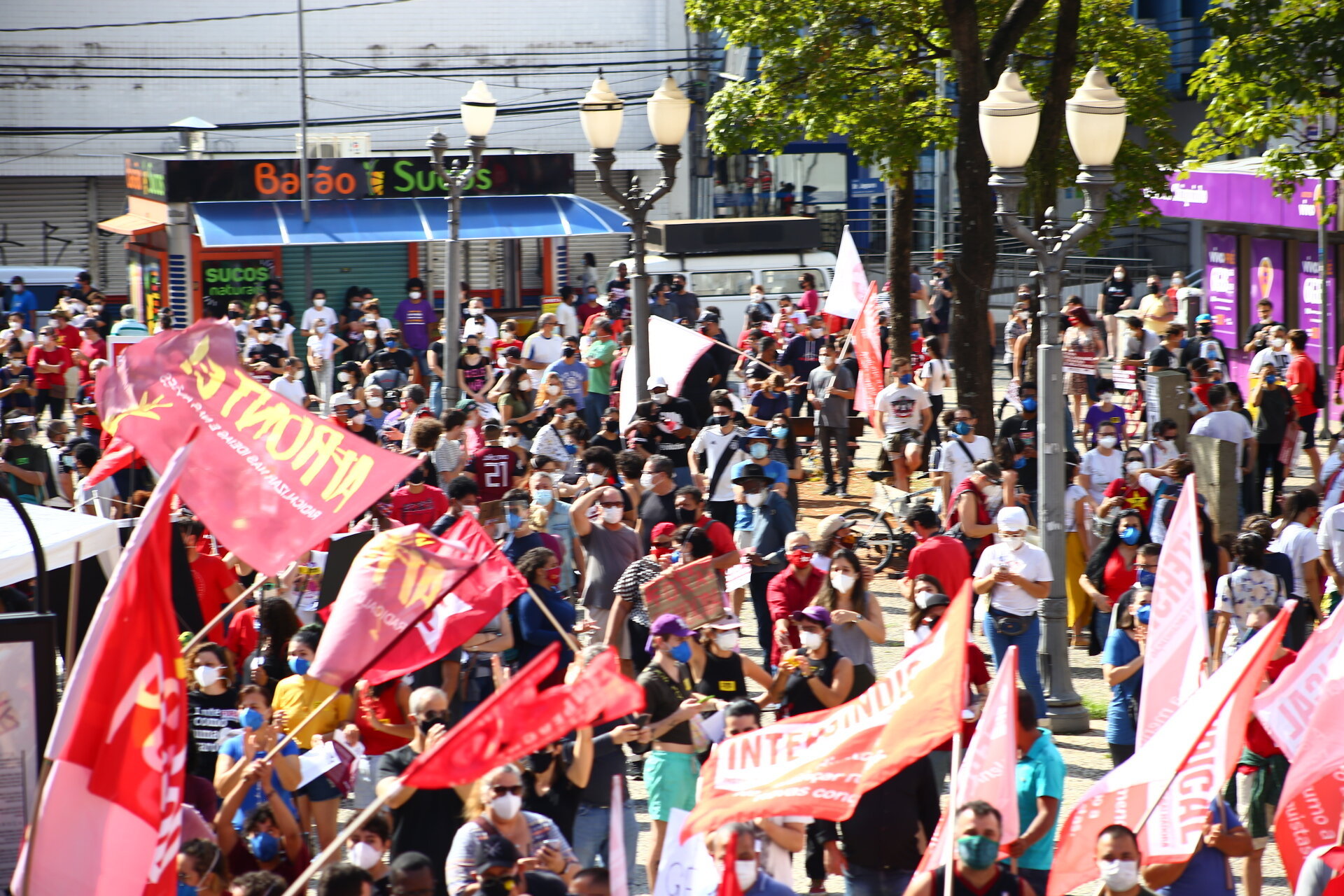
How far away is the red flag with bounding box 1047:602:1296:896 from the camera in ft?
20.7

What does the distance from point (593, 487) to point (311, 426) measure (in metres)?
3.99

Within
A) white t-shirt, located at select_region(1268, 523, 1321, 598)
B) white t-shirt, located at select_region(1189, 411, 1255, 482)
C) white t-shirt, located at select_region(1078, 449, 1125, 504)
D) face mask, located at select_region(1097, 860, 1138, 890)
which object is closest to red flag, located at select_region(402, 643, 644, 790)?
face mask, located at select_region(1097, 860, 1138, 890)

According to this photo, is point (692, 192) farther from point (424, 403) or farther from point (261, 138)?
point (424, 403)

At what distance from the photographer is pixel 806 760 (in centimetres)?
671

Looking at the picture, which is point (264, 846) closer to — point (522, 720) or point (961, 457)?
point (522, 720)

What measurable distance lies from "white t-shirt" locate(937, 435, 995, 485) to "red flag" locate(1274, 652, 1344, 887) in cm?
767

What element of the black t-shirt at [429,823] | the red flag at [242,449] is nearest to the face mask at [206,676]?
the red flag at [242,449]

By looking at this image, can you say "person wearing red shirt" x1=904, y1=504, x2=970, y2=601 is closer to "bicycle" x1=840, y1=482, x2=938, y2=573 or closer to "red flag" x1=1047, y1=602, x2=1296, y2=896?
"red flag" x1=1047, y1=602, x2=1296, y2=896

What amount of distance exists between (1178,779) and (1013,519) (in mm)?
3790

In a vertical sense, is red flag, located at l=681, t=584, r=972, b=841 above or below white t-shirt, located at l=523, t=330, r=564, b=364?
below

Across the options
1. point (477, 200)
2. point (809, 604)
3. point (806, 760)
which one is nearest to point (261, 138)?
point (477, 200)

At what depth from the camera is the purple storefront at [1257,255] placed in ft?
68.4

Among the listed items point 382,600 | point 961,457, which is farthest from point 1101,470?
point 382,600

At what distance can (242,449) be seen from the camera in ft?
27.3
